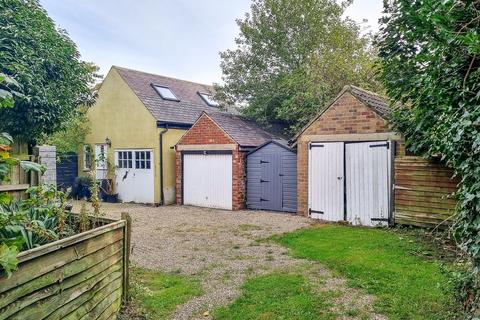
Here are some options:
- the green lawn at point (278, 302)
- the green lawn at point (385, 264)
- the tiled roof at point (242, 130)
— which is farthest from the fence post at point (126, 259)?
the tiled roof at point (242, 130)

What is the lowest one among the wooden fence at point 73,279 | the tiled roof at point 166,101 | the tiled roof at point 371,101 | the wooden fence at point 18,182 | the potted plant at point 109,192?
the potted plant at point 109,192

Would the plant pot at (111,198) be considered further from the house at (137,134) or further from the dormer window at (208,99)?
the dormer window at (208,99)

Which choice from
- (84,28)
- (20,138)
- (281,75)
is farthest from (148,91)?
(20,138)

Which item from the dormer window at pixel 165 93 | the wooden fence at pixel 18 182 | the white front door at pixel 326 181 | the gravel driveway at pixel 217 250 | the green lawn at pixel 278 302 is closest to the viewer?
the green lawn at pixel 278 302

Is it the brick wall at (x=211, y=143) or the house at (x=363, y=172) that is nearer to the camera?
the house at (x=363, y=172)

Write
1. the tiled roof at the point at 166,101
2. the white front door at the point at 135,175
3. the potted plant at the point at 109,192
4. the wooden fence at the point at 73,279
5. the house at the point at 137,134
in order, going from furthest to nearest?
the potted plant at the point at 109,192, the tiled roof at the point at 166,101, the white front door at the point at 135,175, the house at the point at 137,134, the wooden fence at the point at 73,279

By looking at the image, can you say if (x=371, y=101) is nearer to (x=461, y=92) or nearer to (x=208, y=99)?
(x=461, y=92)

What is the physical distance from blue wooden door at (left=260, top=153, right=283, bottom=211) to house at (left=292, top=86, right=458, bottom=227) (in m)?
0.93

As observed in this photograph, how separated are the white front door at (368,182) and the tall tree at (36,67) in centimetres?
743

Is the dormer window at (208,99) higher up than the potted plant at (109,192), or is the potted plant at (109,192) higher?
the dormer window at (208,99)

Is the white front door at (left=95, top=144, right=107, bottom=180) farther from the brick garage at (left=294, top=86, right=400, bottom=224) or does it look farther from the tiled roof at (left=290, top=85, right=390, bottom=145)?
the tiled roof at (left=290, top=85, right=390, bottom=145)

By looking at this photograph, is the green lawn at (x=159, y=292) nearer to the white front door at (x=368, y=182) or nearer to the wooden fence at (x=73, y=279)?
the wooden fence at (x=73, y=279)

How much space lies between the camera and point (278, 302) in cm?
411

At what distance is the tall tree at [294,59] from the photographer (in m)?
13.5
